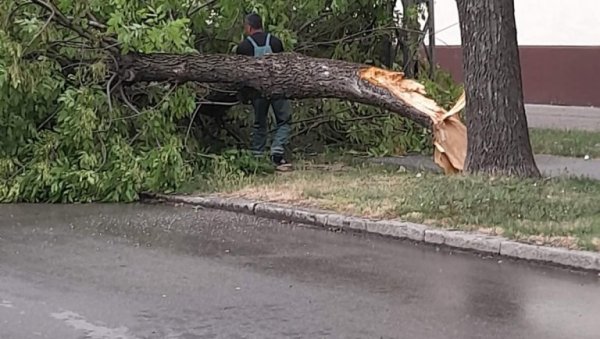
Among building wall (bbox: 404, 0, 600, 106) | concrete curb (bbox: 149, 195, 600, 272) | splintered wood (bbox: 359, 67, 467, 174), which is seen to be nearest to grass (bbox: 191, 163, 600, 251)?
concrete curb (bbox: 149, 195, 600, 272)

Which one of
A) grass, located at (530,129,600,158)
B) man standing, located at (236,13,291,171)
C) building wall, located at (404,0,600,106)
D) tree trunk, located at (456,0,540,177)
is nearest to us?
tree trunk, located at (456,0,540,177)

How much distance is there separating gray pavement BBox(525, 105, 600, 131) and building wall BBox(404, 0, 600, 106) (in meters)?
0.38

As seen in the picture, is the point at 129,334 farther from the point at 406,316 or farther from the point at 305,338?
the point at 406,316

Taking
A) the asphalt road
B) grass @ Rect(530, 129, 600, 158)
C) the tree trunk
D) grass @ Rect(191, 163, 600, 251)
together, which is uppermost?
the tree trunk

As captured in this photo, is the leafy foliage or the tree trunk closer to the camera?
the tree trunk

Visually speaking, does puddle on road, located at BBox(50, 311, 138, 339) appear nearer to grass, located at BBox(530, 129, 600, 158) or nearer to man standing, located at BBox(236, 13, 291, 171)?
man standing, located at BBox(236, 13, 291, 171)

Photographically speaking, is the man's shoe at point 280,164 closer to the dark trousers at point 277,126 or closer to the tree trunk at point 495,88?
the dark trousers at point 277,126

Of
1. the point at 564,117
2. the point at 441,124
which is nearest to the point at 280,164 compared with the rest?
the point at 441,124

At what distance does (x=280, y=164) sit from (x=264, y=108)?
0.69 metres

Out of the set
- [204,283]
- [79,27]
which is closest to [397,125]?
[79,27]

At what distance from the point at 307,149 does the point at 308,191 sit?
3.54 meters

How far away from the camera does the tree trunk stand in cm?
1115

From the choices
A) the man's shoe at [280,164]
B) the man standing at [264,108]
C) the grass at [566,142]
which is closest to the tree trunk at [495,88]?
the man's shoe at [280,164]

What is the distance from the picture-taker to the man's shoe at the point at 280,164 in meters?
13.3
